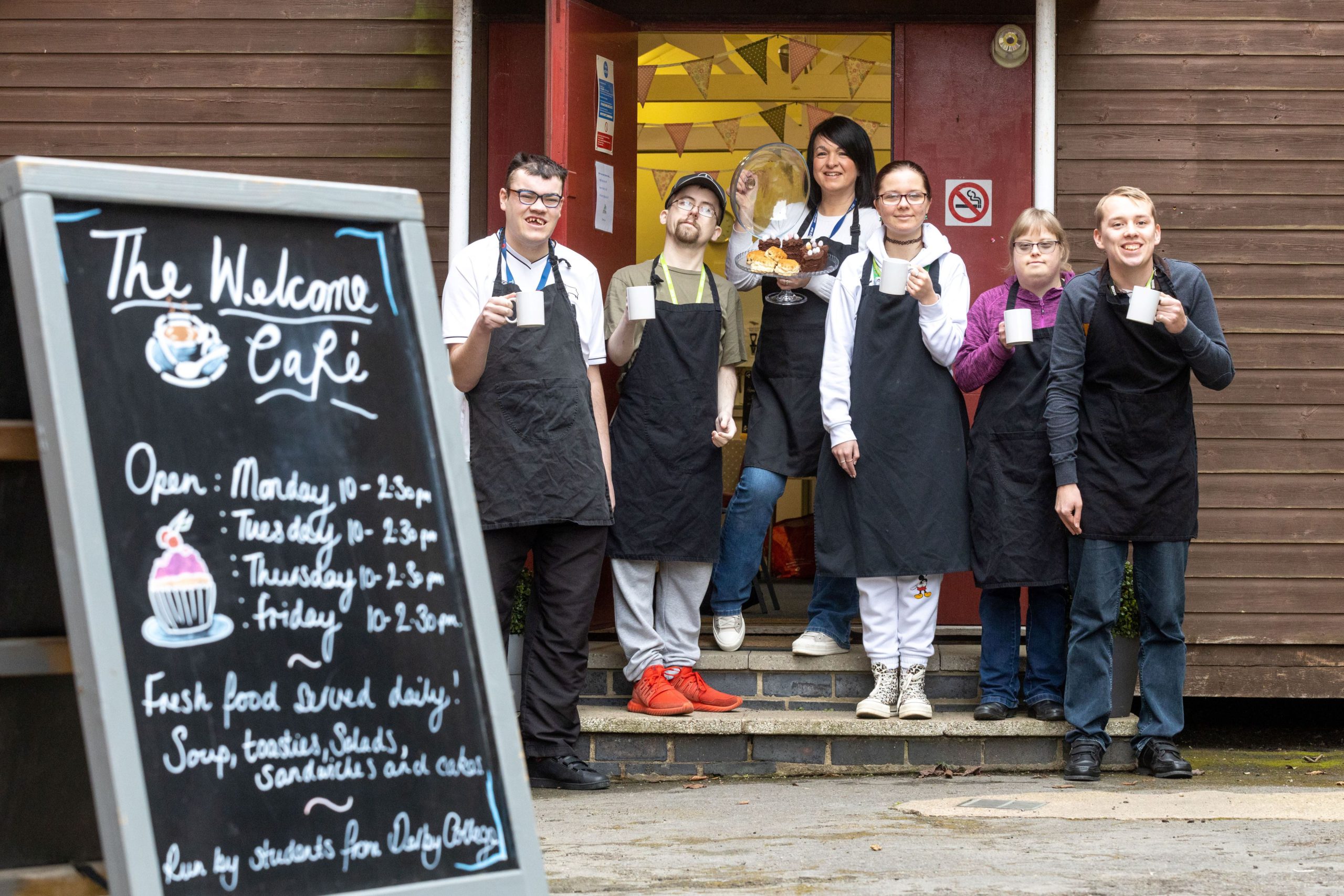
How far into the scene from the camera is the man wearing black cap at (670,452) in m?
4.93

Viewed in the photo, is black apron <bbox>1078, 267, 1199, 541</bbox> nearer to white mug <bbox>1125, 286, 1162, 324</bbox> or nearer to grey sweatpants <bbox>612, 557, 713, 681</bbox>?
white mug <bbox>1125, 286, 1162, 324</bbox>

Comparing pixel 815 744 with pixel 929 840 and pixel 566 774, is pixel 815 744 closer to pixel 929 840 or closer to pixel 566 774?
pixel 566 774

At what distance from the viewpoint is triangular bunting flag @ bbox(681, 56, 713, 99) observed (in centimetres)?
759

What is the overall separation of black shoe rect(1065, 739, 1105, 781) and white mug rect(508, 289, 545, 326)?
2.34 m

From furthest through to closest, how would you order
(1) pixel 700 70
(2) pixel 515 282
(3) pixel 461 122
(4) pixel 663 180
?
(4) pixel 663 180
(1) pixel 700 70
(3) pixel 461 122
(2) pixel 515 282

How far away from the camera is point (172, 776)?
213cm

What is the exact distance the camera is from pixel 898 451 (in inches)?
189

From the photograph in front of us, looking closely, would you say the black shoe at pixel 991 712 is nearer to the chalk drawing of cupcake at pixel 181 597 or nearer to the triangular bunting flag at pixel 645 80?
the chalk drawing of cupcake at pixel 181 597

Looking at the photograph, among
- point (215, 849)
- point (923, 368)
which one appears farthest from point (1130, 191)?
point (215, 849)

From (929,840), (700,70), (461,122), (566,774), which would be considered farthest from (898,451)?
(700,70)

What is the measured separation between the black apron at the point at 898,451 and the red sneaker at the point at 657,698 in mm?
710

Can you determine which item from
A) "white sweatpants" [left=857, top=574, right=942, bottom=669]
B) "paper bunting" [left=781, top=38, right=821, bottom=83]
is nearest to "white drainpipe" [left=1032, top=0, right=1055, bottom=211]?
"paper bunting" [left=781, top=38, right=821, bottom=83]

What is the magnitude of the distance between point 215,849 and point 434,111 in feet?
14.4

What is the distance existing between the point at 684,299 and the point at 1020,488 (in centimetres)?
137
